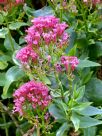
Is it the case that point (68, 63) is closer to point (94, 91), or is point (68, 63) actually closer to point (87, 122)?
point (87, 122)

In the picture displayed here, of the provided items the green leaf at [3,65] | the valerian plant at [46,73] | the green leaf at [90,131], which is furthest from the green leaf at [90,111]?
the green leaf at [3,65]

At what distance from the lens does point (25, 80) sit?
1.72 meters

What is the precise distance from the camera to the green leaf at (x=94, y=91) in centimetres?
175

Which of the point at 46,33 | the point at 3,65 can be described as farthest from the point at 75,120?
the point at 3,65

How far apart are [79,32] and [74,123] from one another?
23.2 inches

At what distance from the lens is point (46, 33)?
1.39 metres

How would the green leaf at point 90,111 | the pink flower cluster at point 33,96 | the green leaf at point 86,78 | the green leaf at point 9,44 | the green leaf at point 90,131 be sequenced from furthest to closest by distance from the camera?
the green leaf at point 9,44 → the green leaf at point 86,78 → the green leaf at point 90,131 → the green leaf at point 90,111 → the pink flower cluster at point 33,96

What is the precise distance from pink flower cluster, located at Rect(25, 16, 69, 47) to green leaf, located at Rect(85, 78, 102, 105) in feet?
1.31

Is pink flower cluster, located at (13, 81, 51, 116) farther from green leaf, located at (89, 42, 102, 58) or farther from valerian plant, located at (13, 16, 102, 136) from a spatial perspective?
green leaf, located at (89, 42, 102, 58)

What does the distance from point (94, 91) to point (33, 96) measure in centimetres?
46

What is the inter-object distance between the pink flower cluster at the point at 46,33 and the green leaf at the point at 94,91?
40cm

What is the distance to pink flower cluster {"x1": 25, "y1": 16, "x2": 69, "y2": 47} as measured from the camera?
4.52 ft

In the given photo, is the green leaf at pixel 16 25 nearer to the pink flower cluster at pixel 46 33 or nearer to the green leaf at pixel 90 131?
the pink flower cluster at pixel 46 33

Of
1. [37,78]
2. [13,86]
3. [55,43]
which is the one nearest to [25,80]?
[13,86]
